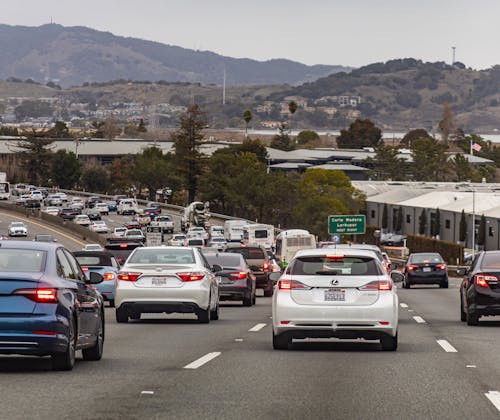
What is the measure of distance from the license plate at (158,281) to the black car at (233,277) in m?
8.33

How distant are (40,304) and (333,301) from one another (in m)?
5.47

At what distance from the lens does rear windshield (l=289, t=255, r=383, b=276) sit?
62.7ft

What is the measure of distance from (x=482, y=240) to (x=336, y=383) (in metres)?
A: 110

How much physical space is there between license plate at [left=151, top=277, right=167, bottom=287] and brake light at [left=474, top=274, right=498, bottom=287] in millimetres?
6142

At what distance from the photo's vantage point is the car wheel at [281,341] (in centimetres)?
1922

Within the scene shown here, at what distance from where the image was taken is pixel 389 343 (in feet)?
63.7

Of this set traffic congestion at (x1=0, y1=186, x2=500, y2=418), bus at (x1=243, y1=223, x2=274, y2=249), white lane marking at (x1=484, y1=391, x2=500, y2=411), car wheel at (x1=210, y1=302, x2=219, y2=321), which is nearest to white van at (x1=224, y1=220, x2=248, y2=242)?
bus at (x1=243, y1=223, x2=274, y2=249)

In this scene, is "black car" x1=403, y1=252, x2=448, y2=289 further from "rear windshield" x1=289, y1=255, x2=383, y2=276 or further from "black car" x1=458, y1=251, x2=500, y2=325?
"rear windshield" x1=289, y1=255, x2=383, y2=276

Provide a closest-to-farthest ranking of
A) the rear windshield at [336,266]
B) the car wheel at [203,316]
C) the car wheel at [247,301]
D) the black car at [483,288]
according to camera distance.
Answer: the rear windshield at [336,266]
the black car at [483,288]
the car wheel at [203,316]
the car wheel at [247,301]

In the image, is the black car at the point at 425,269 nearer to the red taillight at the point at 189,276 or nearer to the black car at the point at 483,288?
the black car at the point at 483,288

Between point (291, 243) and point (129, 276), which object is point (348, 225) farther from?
point (129, 276)

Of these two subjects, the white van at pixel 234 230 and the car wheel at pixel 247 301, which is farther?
the white van at pixel 234 230

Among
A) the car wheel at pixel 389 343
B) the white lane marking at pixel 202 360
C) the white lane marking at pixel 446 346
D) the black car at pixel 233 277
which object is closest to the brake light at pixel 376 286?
the car wheel at pixel 389 343

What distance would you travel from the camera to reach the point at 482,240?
401ft
